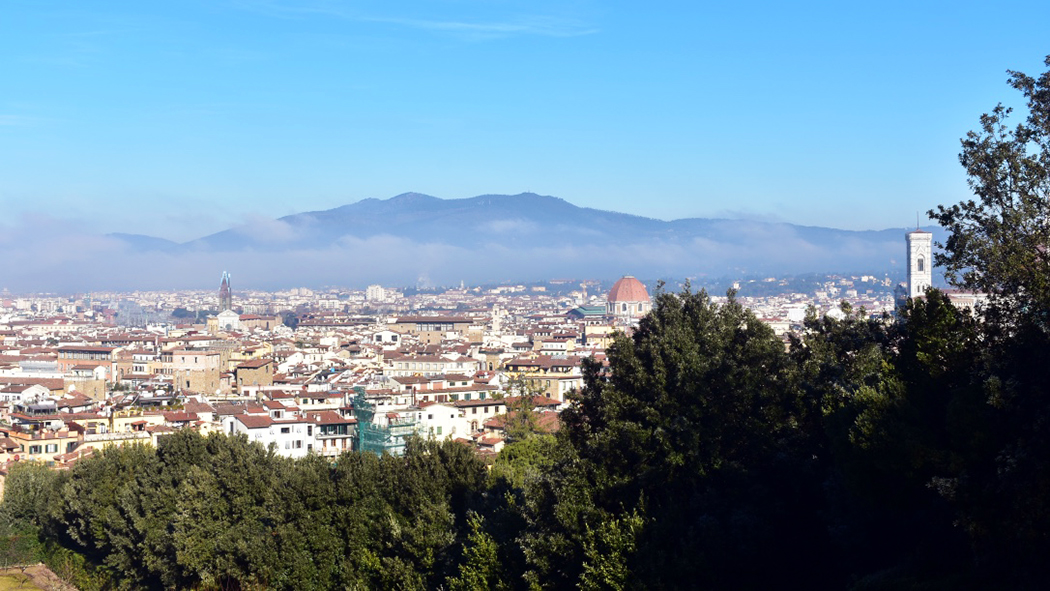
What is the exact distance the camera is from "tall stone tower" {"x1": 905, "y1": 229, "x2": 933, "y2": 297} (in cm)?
11569

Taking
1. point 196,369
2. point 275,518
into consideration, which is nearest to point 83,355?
point 196,369

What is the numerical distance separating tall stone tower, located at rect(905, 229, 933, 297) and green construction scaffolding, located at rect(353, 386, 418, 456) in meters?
82.6

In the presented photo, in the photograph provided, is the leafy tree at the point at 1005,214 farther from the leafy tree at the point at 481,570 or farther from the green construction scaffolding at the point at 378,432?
the green construction scaffolding at the point at 378,432

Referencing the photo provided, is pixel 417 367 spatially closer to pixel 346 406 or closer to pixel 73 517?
pixel 346 406

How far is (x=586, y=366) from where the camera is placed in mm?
19047

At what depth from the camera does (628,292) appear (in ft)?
505

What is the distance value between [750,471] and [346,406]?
28.1m

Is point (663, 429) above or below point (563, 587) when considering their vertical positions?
above

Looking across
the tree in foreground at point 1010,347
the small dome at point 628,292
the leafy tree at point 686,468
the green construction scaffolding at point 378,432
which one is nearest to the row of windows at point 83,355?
the green construction scaffolding at point 378,432

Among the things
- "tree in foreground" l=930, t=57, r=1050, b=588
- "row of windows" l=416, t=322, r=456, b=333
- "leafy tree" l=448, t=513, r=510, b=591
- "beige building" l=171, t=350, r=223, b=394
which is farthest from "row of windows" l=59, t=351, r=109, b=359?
"tree in foreground" l=930, t=57, r=1050, b=588

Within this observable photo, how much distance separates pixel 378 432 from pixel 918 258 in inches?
3457

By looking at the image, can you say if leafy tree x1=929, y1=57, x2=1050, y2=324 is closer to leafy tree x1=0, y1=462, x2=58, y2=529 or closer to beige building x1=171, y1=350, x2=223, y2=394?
leafy tree x1=0, y1=462, x2=58, y2=529

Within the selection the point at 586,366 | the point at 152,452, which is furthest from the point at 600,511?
the point at 152,452

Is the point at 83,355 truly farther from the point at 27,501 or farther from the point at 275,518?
the point at 275,518
